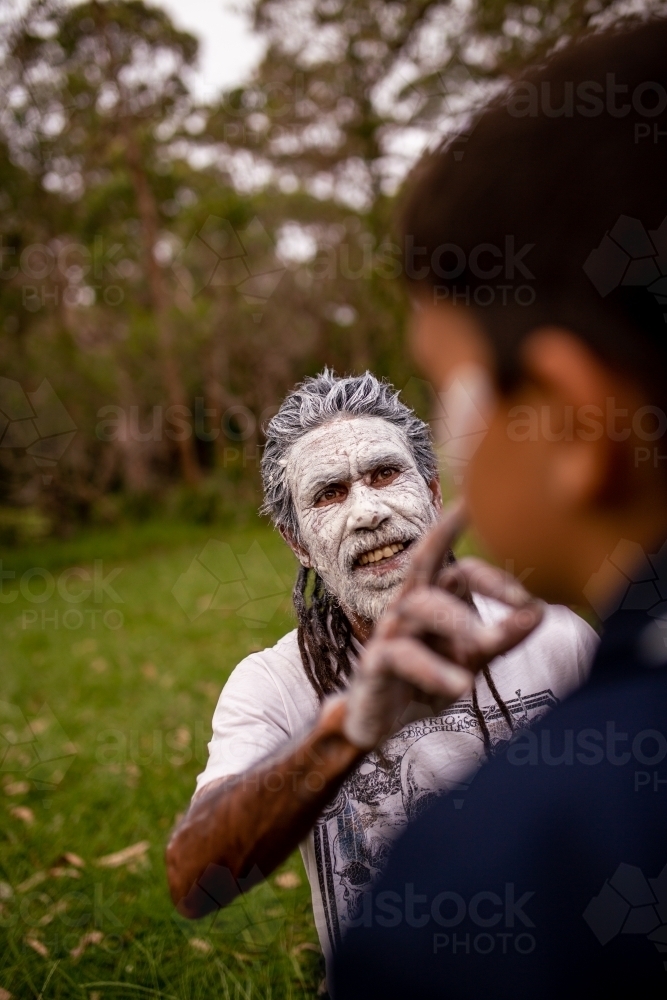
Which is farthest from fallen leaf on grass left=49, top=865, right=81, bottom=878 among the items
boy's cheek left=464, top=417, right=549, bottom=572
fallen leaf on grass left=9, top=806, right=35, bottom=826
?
boy's cheek left=464, top=417, right=549, bottom=572

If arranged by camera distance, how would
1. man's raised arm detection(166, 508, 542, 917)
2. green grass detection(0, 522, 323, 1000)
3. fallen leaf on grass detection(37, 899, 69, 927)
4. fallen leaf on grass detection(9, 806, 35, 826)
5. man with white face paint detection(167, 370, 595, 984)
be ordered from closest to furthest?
man's raised arm detection(166, 508, 542, 917)
man with white face paint detection(167, 370, 595, 984)
green grass detection(0, 522, 323, 1000)
fallen leaf on grass detection(37, 899, 69, 927)
fallen leaf on grass detection(9, 806, 35, 826)

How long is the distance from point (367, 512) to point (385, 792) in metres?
0.60

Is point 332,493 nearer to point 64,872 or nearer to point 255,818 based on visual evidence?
point 255,818

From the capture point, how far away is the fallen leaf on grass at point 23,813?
3.68 metres

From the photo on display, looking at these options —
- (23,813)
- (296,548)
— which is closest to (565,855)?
(296,548)

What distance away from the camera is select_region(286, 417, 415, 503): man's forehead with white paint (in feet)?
5.34

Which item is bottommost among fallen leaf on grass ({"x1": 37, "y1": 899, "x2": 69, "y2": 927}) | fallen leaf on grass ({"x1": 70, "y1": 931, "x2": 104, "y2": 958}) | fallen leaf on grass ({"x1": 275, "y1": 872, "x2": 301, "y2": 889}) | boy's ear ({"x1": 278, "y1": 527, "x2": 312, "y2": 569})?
fallen leaf on grass ({"x1": 275, "y1": 872, "x2": 301, "y2": 889})

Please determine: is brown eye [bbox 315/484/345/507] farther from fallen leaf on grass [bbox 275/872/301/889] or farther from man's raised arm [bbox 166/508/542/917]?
fallen leaf on grass [bbox 275/872/301/889]

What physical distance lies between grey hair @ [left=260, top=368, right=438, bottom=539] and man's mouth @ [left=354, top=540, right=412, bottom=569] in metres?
0.21

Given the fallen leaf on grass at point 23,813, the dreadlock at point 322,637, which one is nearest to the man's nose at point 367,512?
the dreadlock at point 322,637

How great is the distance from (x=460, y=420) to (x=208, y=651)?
504 cm

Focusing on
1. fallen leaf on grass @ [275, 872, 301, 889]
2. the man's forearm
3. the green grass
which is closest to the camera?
the man's forearm

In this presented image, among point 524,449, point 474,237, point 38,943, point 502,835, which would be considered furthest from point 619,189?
point 38,943

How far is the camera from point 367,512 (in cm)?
156
